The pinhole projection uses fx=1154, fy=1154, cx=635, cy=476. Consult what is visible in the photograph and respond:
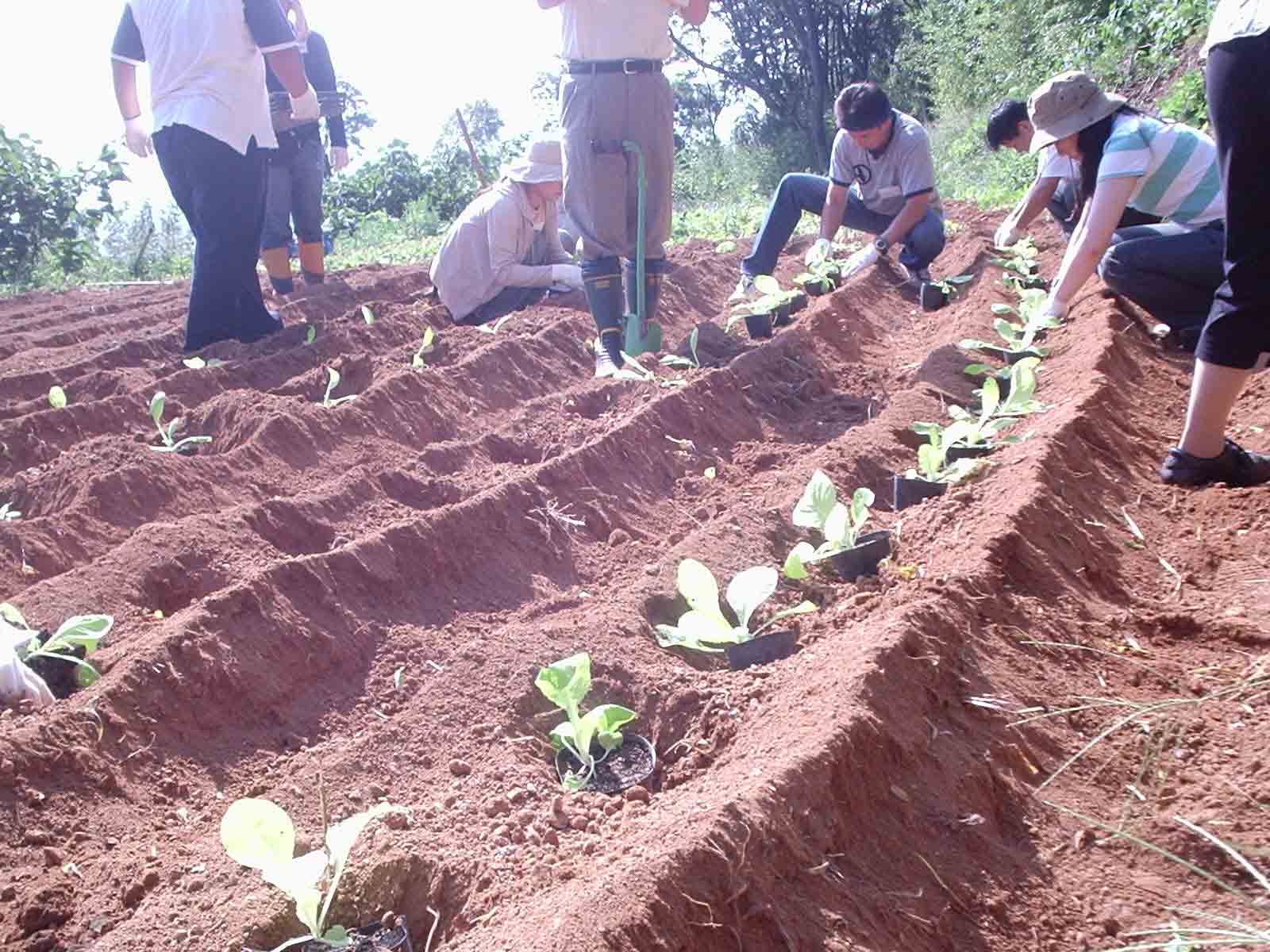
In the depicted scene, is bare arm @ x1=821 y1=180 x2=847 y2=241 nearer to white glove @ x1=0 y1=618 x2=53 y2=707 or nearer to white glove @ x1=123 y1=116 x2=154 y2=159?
white glove @ x1=123 y1=116 x2=154 y2=159

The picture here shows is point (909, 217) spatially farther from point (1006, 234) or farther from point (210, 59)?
point (210, 59)

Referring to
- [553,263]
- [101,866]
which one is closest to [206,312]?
[553,263]

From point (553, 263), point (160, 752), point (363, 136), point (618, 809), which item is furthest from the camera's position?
point (363, 136)

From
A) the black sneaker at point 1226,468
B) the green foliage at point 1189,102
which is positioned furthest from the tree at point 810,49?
the black sneaker at point 1226,468

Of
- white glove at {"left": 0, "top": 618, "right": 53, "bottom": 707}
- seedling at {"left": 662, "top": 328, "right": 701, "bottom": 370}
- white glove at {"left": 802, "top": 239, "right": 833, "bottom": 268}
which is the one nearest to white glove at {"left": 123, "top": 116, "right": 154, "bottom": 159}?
seedling at {"left": 662, "top": 328, "right": 701, "bottom": 370}

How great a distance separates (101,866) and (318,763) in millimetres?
379

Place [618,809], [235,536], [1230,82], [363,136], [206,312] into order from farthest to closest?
1. [363,136]
2. [206,312]
3. [235,536]
4. [1230,82]
5. [618,809]

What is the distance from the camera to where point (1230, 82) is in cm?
245

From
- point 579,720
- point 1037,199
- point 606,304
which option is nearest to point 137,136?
point 606,304

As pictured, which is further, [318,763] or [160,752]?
[160,752]

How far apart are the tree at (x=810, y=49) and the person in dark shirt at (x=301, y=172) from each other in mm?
13012

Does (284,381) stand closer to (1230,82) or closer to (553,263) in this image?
(553,263)

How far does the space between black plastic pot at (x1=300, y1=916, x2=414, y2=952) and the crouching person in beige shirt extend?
4396mm

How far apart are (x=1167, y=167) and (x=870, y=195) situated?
2409mm
